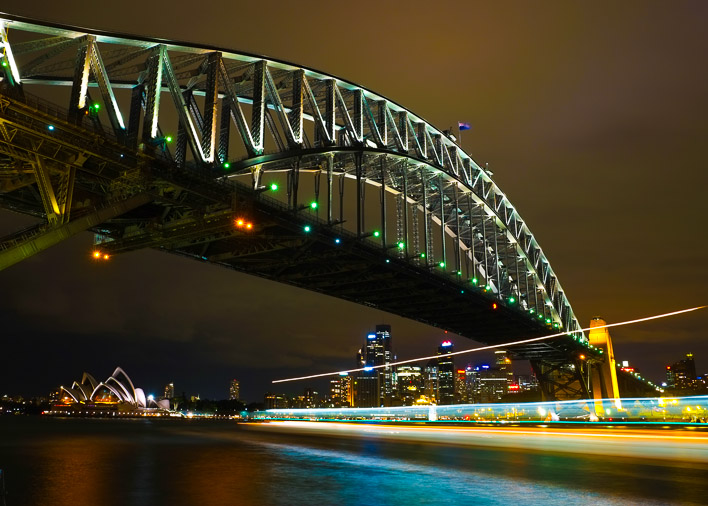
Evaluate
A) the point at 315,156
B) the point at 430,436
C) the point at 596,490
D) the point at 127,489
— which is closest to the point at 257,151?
the point at 315,156

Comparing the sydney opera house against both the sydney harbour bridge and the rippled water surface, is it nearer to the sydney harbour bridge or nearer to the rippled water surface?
the sydney harbour bridge

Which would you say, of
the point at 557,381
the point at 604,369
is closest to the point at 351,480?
the point at 604,369

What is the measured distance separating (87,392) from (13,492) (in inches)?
7017

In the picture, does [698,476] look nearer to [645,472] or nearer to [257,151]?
[645,472]

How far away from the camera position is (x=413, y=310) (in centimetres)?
6438

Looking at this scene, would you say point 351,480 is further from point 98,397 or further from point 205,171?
point 98,397

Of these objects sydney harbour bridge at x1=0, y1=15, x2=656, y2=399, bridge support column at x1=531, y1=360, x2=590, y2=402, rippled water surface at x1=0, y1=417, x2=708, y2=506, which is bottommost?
rippled water surface at x1=0, y1=417, x2=708, y2=506

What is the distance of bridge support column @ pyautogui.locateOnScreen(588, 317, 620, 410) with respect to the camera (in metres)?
86.8

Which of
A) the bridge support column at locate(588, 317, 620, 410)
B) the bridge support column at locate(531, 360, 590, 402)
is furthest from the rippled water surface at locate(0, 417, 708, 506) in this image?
the bridge support column at locate(531, 360, 590, 402)

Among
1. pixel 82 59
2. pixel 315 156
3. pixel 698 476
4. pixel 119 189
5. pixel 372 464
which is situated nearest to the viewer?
pixel 698 476

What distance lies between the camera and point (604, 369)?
87625 millimetres

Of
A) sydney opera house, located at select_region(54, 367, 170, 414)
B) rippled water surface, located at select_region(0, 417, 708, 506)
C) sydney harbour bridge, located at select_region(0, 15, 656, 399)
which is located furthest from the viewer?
sydney opera house, located at select_region(54, 367, 170, 414)

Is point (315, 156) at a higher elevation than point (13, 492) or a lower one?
higher

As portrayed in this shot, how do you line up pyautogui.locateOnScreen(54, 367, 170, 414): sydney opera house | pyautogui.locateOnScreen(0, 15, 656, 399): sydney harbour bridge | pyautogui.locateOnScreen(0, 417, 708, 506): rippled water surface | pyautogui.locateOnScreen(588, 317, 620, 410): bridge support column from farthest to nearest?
1. pyautogui.locateOnScreen(54, 367, 170, 414): sydney opera house
2. pyautogui.locateOnScreen(588, 317, 620, 410): bridge support column
3. pyautogui.locateOnScreen(0, 15, 656, 399): sydney harbour bridge
4. pyautogui.locateOnScreen(0, 417, 708, 506): rippled water surface
